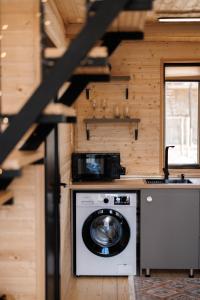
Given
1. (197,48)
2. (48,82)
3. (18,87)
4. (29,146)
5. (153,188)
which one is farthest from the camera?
(197,48)

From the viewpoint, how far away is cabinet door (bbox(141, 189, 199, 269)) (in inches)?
193

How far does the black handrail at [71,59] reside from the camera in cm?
212

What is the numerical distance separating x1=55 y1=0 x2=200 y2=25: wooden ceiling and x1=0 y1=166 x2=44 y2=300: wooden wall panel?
174 cm

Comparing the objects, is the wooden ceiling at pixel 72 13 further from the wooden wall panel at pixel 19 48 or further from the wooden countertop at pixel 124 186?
the wooden countertop at pixel 124 186

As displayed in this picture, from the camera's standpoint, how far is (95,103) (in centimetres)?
558

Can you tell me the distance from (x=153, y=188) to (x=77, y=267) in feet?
3.76

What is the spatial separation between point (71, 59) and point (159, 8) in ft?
8.67

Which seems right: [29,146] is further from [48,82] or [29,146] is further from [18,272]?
[18,272]

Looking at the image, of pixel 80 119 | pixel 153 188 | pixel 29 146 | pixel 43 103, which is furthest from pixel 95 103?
pixel 43 103

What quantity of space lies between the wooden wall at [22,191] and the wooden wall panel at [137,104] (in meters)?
2.30

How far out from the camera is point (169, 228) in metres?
4.95

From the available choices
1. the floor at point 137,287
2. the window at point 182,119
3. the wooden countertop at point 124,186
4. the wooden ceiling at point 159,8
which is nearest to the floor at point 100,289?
the floor at point 137,287

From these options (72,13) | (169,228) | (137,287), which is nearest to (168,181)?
(169,228)

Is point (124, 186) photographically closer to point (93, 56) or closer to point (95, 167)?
point (95, 167)
